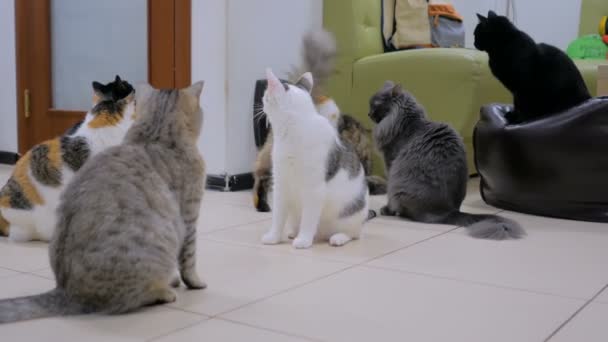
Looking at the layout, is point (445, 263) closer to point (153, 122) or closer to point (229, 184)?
point (153, 122)

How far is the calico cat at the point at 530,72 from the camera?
290 centimetres

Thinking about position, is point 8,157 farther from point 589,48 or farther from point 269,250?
point 589,48

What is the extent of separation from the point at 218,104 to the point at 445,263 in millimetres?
1807

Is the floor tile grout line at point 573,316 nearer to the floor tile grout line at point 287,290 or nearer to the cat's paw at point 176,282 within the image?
the floor tile grout line at point 287,290

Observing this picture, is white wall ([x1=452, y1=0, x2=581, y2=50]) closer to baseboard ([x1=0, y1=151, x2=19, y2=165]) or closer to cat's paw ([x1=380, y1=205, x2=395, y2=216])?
cat's paw ([x1=380, y1=205, x2=395, y2=216])

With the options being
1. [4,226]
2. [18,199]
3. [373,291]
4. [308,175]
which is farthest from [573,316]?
[4,226]

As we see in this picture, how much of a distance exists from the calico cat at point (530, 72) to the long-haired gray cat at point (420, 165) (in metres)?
0.42

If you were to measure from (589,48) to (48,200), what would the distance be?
3829 mm

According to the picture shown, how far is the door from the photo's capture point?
3.46 metres

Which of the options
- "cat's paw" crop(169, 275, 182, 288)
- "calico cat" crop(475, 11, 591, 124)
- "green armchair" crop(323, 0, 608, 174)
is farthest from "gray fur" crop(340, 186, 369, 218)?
"green armchair" crop(323, 0, 608, 174)

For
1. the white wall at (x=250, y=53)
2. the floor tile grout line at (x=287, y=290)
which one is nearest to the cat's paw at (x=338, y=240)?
the floor tile grout line at (x=287, y=290)

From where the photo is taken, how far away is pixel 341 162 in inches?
91.8

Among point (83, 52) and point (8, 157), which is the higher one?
point (83, 52)

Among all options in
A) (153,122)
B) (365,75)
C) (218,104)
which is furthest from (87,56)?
(153,122)
